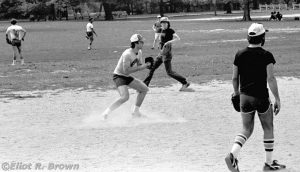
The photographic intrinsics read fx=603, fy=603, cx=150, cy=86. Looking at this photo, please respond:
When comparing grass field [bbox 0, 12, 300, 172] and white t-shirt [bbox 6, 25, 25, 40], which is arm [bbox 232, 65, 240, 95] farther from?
Result: white t-shirt [bbox 6, 25, 25, 40]

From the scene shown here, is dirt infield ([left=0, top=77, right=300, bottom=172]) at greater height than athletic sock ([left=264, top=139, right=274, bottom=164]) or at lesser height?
lesser

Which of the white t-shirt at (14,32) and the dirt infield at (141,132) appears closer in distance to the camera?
the dirt infield at (141,132)

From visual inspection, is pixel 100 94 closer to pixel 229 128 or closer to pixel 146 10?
pixel 229 128

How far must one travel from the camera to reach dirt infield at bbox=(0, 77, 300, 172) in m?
8.05

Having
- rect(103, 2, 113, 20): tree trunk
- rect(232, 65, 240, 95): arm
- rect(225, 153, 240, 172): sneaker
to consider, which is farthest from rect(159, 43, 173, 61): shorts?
rect(103, 2, 113, 20): tree trunk

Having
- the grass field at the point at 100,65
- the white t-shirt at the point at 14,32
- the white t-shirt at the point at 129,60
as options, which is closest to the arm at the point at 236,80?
the white t-shirt at the point at 129,60

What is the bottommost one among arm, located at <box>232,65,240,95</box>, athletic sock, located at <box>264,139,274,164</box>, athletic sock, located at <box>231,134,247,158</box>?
athletic sock, located at <box>264,139,274,164</box>

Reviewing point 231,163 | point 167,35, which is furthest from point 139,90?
point 231,163

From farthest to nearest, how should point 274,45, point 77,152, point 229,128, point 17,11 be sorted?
1. point 17,11
2. point 274,45
3. point 229,128
4. point 77,152

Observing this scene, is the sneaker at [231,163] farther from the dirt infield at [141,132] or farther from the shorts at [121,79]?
the shorts at [121,79]

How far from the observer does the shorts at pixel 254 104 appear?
24.2 feet

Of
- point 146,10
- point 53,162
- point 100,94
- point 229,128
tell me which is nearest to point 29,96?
point 100,94

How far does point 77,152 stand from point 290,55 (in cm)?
1869

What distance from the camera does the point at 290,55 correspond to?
2581cm
